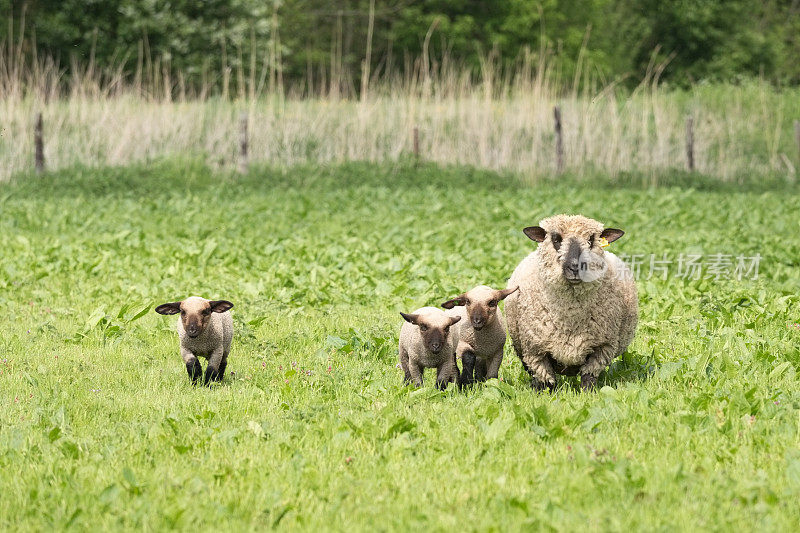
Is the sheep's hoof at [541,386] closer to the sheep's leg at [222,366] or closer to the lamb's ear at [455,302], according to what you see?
the lamb's ear at [455,302]

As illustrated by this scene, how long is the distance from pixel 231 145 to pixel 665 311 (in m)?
19.5

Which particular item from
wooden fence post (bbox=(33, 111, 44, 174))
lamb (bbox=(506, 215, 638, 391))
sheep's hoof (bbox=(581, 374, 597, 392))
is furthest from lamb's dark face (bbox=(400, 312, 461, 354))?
wooden fence post (bbox=(33, 111, 44, 174))

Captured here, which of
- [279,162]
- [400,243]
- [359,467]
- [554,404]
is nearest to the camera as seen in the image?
[359,467]

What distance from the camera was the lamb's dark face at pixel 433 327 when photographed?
24.9 feet

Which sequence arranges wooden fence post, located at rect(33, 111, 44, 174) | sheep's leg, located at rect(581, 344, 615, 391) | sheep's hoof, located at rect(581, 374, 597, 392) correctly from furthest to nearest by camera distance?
1. wooden fence post, located at rect(33, 111, 44, 174)
2. sheep's leg, located at rect(581, 344, 615, 391)
3. sheep's hoof, located at rect(581, 374, 597, 392)

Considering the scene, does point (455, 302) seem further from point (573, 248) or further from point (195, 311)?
point (195, 311)

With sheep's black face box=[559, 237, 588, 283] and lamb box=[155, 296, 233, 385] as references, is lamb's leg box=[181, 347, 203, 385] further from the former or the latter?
sheep's black face box=[559, 237, 588, 283]

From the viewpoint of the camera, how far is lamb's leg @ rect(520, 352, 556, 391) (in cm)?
808

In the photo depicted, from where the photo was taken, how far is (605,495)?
5375 millimetres

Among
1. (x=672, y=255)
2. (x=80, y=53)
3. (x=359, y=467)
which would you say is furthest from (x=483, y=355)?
(x=80, y=53)

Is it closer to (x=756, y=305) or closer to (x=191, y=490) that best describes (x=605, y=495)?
(x=191, y=490)

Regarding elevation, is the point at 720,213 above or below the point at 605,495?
below

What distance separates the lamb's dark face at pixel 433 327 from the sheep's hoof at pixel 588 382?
1.07m

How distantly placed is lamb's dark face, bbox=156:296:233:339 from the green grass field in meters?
0.49
